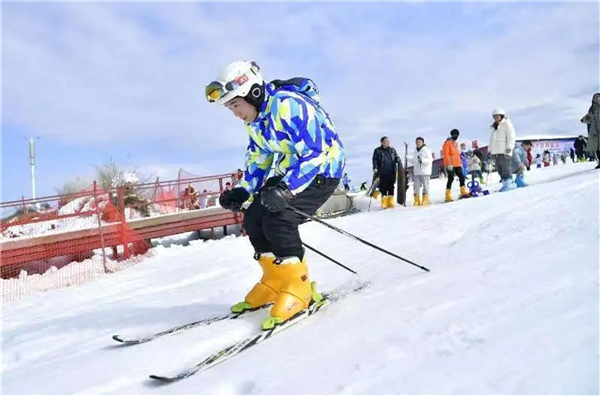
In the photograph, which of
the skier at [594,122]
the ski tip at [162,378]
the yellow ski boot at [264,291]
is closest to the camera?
the ski tip at [162,378]

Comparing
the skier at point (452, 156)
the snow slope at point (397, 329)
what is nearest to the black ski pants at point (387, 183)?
the skier at point (452, 156)

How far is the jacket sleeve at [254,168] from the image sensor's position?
4.05 m

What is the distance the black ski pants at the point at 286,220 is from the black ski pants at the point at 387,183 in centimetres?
845

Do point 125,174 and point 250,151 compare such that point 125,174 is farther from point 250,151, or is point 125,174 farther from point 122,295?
point 250,151

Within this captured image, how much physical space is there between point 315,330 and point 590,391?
5.44 ft

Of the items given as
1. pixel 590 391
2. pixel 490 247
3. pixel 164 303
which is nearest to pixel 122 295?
pixel 164 303

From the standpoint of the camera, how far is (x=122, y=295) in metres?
6.37

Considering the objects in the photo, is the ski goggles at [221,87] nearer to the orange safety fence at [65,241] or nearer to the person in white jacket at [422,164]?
the orange safety fence at [65,241]

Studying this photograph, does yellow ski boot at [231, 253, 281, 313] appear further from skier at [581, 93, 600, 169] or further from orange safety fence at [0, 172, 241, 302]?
skier at [581, 93, 600, 169]

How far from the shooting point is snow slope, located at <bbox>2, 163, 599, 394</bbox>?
207 cm

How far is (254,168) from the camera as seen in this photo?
162 inches

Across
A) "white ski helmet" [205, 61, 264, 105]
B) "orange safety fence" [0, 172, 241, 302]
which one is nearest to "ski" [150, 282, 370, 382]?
"white ski helmet" [205, 61, 264, 105]

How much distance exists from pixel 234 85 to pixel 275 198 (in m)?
0.86

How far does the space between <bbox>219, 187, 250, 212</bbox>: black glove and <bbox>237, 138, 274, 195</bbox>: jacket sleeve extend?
0.07 meters
